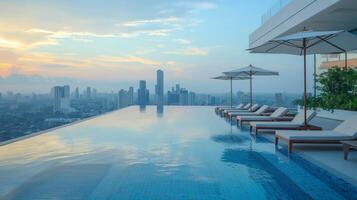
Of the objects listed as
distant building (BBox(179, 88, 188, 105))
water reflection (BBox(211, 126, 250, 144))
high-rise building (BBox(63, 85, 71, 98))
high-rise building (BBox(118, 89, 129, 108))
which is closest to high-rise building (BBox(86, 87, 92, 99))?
high-rise building (BBox(118, 89, 129, 108))

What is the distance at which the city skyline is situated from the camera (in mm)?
15781

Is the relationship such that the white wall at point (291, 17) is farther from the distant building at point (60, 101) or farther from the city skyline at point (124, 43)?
the distant building at point (60, 101)

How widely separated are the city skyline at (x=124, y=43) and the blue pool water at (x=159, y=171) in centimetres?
794

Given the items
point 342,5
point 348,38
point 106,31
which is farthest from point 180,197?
point 106,31

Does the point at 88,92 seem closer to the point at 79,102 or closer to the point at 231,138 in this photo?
the point at 79,102

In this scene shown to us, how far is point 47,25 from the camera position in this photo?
1575cm

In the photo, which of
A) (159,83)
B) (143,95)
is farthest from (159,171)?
(159,83)

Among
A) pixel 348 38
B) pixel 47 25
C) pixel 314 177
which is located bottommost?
pixel 314 177

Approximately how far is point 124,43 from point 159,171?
14.6m

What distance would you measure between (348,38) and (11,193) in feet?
35.4

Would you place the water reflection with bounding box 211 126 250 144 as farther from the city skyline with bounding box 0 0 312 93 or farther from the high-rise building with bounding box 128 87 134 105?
the high-rise building with bounding box 128 87 134 105

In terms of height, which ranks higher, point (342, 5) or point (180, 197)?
point (342, 5)

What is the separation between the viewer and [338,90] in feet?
36.6

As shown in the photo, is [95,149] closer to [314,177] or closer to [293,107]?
[314,177]
